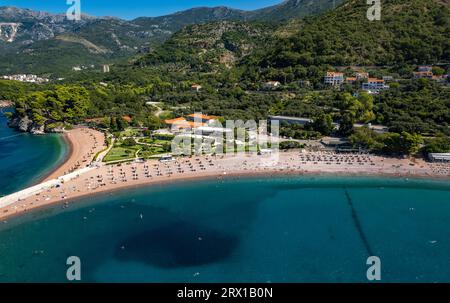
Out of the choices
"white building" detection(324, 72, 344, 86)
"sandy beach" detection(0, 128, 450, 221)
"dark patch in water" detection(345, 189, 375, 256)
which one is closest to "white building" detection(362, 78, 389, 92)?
"white building" detection(324, 72, 344, 86)

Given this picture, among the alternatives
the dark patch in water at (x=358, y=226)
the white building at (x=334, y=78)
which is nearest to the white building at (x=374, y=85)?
the white building at (x=334, y=78)

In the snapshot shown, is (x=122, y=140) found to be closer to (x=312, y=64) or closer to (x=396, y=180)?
(x=396, y=180)

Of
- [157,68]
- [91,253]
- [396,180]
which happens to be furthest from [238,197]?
[157,68]

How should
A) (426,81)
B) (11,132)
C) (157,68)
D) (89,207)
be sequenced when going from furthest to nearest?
1. (157,68)
2. (11,132)
3. (426,81)
4. (89,207)

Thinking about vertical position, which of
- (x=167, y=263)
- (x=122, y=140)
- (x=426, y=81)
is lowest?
(x=167, y=263)

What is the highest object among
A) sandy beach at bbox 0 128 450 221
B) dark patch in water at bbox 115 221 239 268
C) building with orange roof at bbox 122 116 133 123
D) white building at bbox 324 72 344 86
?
white building at bbox 324 72 344 86

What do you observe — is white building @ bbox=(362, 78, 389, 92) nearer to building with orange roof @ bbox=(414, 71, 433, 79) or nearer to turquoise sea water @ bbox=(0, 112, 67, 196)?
building with orange roof @ bbox=(414, 71, 433, 79)
